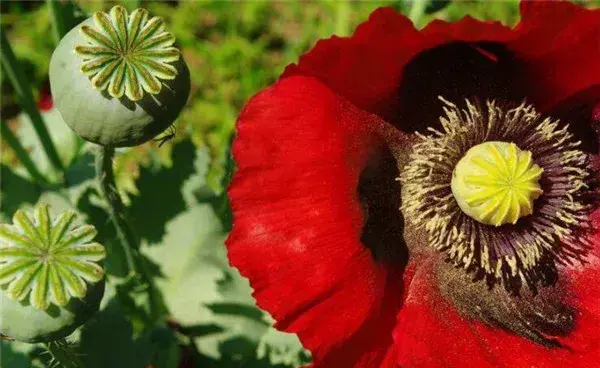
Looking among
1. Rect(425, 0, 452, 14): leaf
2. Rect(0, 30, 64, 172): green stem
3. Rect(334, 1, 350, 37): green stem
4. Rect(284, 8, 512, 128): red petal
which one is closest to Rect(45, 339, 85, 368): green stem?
Rect(284, 8, 512, 128): red petal

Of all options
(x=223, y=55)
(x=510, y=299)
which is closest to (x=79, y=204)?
(x=510, y=299)

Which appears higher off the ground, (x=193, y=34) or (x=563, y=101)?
(x=193, y=34)

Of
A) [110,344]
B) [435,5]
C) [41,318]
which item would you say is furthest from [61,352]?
[435,5]

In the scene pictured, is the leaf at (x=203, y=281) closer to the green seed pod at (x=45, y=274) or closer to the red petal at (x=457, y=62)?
the red petal at (x=457, y=62)

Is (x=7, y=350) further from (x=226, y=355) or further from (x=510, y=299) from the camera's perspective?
(x=510, y=299)

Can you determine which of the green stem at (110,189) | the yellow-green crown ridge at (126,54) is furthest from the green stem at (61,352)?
the yellow-green crown ridge at (126,54)

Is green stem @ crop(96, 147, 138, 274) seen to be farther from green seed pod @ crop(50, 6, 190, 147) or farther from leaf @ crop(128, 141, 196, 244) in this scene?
leaf @ crop(128, 141, 196, 244)
